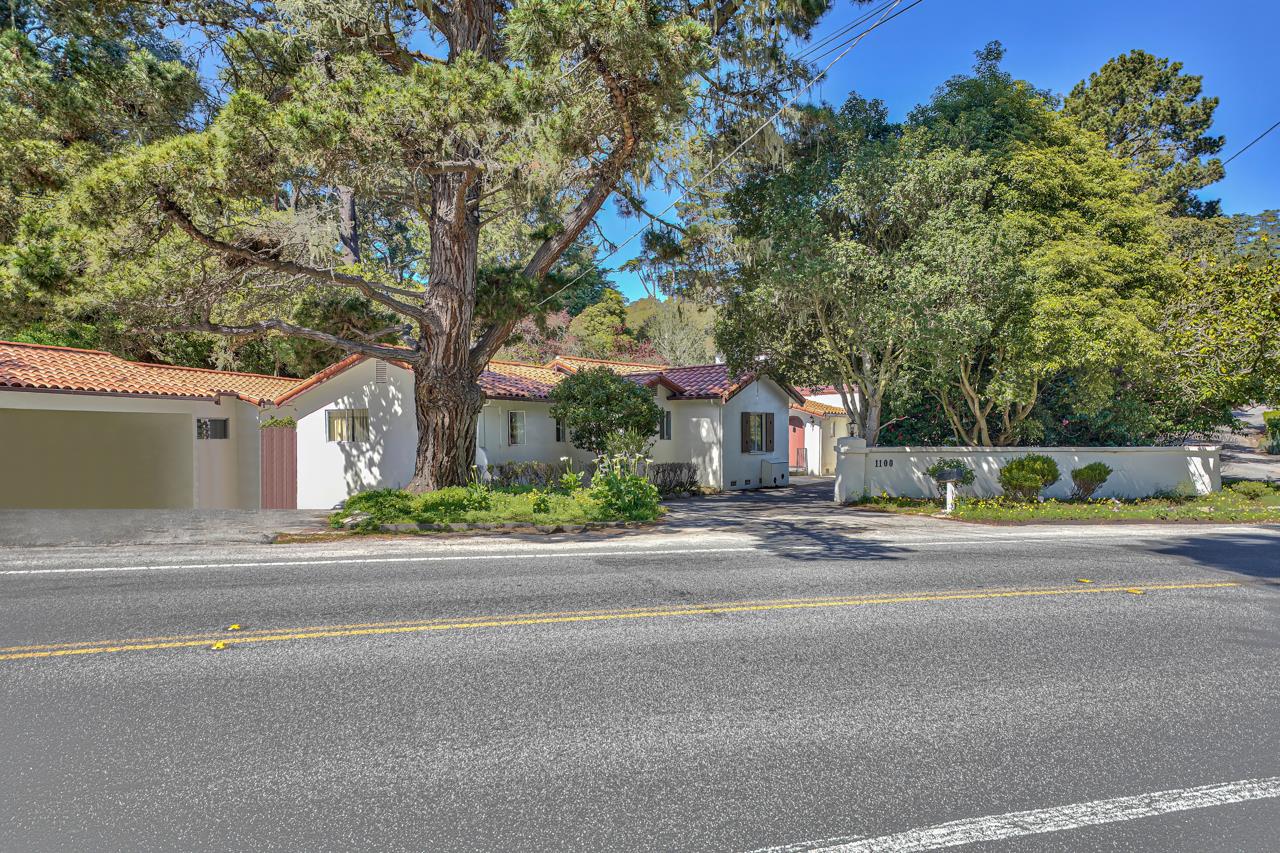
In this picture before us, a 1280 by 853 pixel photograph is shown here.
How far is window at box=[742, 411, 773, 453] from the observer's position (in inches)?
1061

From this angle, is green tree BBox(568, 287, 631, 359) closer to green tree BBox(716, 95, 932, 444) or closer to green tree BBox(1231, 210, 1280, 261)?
green tree BBox(716, 95, 932, 444)

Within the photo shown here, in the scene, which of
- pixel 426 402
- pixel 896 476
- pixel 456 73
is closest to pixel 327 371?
pixel 426 402

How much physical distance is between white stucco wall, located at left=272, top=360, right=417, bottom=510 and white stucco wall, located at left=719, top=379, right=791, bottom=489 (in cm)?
1038

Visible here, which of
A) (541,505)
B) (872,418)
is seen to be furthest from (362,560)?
(872,418)

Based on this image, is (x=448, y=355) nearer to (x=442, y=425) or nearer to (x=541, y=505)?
(x=442, y=425)

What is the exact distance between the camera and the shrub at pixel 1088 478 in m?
20.7

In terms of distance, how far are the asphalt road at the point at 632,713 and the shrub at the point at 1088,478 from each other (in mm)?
12488

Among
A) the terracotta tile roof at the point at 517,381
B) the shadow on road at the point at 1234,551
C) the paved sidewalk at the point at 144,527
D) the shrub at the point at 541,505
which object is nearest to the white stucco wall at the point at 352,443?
the terracotta tile roof at the point at 517,381

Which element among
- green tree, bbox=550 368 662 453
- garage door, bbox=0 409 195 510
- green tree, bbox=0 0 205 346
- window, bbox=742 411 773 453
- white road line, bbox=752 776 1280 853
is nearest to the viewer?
white road line, bbox=752 776 1280 853

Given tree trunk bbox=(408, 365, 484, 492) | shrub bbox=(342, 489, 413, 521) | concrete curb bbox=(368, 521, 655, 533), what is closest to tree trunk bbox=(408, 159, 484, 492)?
tree trunk bbox=(408, 365, 484, 492)

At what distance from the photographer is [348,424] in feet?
70.5

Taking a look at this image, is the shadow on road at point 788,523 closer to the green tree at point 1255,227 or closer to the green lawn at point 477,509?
the green lawn at point 477,509

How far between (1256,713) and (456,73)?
1145 centimetres

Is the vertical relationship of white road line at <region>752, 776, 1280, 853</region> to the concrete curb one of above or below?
below
